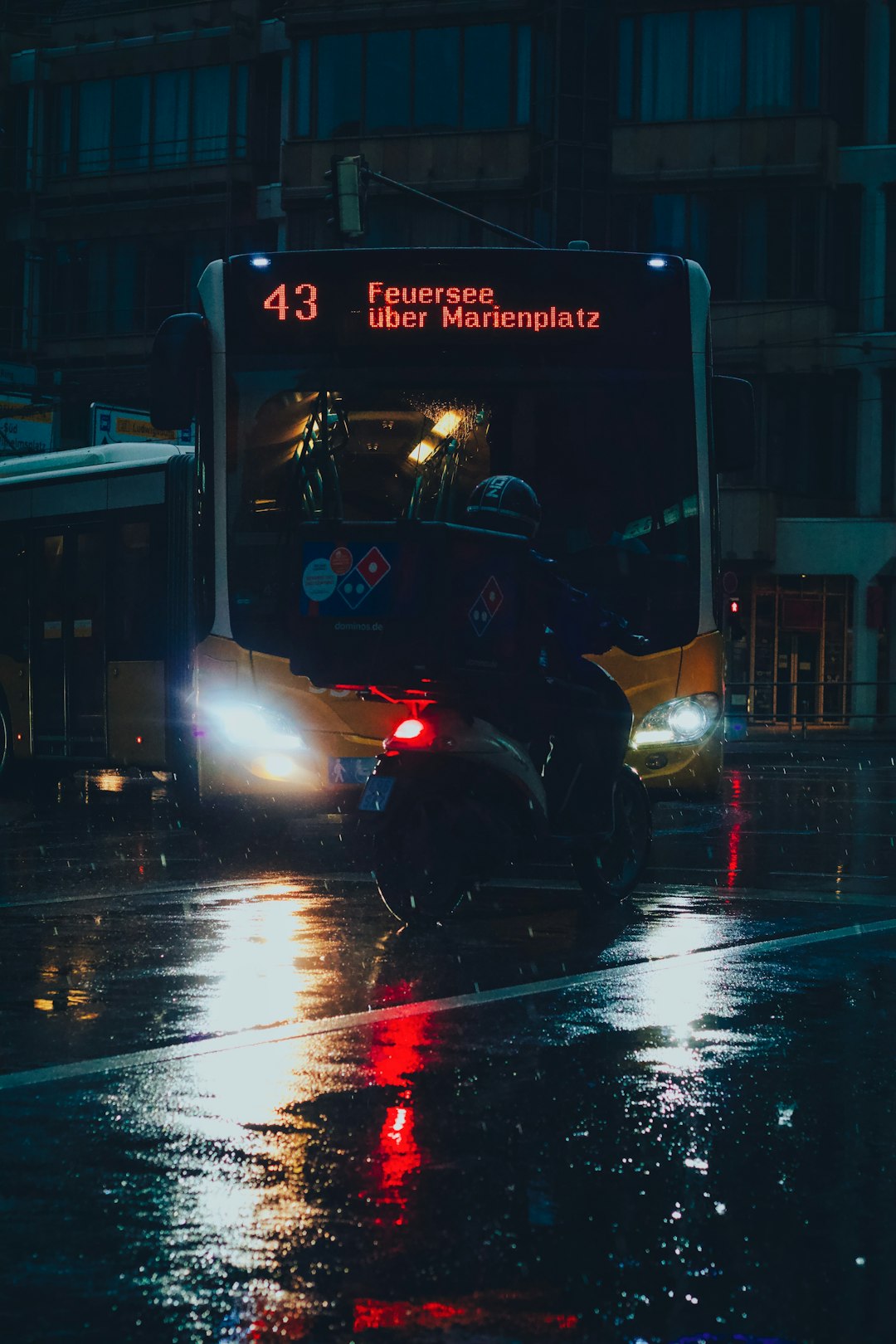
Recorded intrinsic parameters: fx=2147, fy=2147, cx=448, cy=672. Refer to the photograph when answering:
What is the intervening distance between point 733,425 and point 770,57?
34.2 meters

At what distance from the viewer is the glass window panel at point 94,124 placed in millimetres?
51688

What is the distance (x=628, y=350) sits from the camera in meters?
13.1

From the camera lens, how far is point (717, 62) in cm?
4516

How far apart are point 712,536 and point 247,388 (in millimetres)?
2961

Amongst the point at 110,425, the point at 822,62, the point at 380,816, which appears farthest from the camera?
the point at 822,62

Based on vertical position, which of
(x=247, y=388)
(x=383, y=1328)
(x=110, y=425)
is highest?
(x=110, y=425)

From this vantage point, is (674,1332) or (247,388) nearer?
(674,1332)

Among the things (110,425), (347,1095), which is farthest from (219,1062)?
(110,425)

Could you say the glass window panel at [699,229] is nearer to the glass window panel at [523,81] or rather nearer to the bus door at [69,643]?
the glass window panel at [523,81]

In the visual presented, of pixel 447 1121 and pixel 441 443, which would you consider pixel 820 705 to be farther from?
pixel 447 1121

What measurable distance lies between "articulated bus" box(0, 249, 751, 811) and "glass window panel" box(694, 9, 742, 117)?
33.6 meters

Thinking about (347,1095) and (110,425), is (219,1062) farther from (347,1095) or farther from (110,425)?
(110,425)

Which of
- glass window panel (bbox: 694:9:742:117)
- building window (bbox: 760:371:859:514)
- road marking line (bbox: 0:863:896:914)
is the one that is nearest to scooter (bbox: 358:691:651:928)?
road marking line (bbox: 0:863:896:914)

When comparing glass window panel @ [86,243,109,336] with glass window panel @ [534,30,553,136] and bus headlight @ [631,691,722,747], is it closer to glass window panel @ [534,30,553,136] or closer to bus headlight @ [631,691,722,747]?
glass window panel @ [534,30,553,136]
